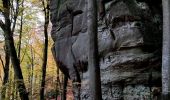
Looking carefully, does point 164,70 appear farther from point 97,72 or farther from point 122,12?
point 122,12

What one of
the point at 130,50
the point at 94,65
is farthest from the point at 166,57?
the point at 94,65

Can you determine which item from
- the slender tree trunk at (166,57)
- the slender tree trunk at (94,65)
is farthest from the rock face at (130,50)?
the slender tree trunk at (94,65)

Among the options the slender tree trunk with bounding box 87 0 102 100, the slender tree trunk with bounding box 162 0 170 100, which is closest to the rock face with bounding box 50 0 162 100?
the slender tree trunk with bounding box 162 0 170 100

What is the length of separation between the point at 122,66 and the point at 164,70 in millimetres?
2155

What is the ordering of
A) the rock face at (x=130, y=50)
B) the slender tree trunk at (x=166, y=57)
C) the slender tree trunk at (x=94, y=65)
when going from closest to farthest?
the slender tree trunk at (x=166, y=57) < the slender tree trunk at (x=94, y=65) < the rock face at (x=130, y=50)

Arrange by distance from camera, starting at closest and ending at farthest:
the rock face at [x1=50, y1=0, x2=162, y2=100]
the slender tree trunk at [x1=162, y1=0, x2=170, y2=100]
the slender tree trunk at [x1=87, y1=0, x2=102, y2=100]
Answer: the slender tree trunk at [x1=162, y1=0, x2=170, y2=100] < the slender tree trunk at [x1=87, y1=0, x2=102, y2=100] < the rock face at [x1=50, y1=0, x2=162, y2=100]

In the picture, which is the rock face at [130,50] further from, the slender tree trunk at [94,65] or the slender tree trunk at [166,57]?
the slender tree trunk at [94,65]

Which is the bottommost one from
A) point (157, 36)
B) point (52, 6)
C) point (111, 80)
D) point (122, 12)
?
point (111, 80)

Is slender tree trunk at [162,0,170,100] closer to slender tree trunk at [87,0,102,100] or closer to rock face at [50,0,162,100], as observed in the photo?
rock face at [50,0,162,100]

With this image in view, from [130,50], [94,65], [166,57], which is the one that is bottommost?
[94,65]

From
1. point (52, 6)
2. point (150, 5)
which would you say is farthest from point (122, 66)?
point (52, 6)

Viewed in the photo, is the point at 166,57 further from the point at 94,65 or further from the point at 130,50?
the point at 94,65

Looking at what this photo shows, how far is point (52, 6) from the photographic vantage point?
19406mm

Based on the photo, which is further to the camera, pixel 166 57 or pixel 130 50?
pixel 130 50
